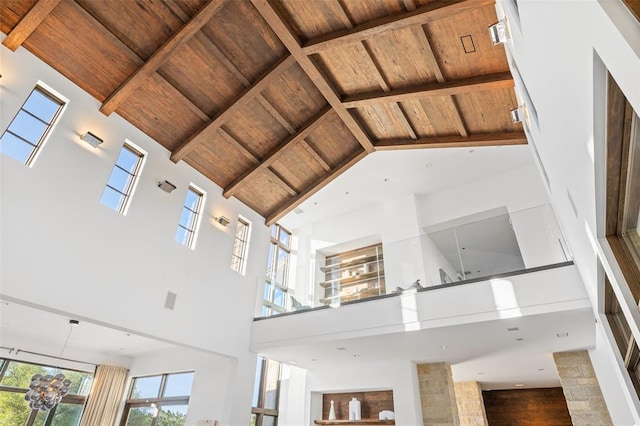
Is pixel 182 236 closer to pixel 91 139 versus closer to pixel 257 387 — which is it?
pixel 91 139

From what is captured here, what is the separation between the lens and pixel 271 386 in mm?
8961

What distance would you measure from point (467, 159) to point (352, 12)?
4483 mm

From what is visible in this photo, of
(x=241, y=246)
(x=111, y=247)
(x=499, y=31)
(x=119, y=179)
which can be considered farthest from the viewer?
(x=241, y=246)

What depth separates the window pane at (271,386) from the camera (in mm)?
8758

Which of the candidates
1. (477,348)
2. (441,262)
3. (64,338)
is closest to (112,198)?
(64,338)

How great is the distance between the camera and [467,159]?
26.5ft

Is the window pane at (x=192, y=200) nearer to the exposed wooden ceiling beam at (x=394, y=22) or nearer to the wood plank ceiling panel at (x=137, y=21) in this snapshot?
the wood plank ceiling panel at (x=137, y=21)

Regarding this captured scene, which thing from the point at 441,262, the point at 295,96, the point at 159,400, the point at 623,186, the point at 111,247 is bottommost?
the point at 159,400

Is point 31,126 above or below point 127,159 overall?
below

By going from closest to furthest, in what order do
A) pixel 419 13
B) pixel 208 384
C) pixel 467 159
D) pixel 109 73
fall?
pixel 419 13, pixel 109 73, pixel 208 384, pixel 467 159

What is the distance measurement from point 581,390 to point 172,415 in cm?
793

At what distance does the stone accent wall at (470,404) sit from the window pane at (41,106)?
1053cm

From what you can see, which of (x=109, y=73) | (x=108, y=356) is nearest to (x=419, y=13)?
(x=109, y=73)

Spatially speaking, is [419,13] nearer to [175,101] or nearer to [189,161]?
[175,101]
